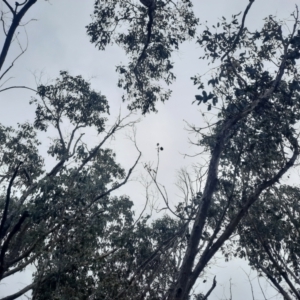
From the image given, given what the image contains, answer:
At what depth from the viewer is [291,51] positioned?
346 inches

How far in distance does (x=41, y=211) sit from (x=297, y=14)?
30.1 feet

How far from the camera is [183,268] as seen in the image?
20.8 feet

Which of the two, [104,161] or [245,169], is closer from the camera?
[245,169]

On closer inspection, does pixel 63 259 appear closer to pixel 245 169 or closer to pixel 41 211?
pixel 41 211

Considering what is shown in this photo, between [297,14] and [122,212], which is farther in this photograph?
[122,212]

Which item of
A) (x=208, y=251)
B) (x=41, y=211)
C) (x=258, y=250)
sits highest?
(x=258, y=250)

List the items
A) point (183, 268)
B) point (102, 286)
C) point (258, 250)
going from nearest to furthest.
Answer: point (183, 268), point (102, 286), point (258, 250)

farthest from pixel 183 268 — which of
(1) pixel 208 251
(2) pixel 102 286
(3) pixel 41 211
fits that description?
(3) pixel 41 211

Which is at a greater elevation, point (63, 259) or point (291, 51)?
Result: point (291, 51)

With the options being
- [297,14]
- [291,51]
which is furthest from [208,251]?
[297,14]

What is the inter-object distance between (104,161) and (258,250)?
28.7ft

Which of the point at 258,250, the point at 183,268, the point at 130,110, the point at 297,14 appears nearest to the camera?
the point at 183,268

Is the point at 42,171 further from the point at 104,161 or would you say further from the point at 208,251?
the point at 208,251

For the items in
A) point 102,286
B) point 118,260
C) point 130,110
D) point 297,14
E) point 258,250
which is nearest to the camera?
point 297,14
